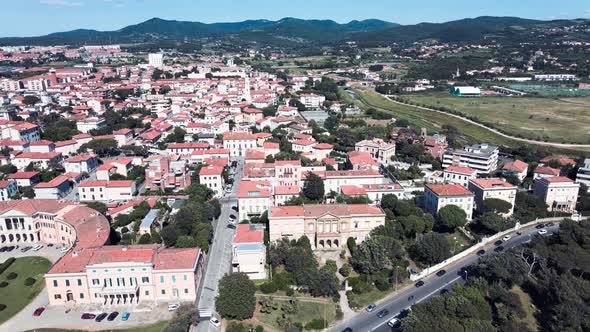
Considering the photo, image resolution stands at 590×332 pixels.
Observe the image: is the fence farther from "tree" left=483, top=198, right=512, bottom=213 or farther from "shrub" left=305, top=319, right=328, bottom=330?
"shrub" left=305, top=319, right=328, bottom=330

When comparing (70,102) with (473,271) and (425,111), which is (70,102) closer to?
(425,111)

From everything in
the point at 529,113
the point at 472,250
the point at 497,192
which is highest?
the point at 529,113

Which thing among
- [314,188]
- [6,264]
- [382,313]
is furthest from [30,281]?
[382,313]

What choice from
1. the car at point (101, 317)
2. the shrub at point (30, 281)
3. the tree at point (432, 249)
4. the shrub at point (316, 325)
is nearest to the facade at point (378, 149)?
the tree at point (432, 249)

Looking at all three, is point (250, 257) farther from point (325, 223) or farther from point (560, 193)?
point (560, 193)

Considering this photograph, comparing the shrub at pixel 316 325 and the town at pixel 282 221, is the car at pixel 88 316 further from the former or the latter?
the shrub at pixel 316 325

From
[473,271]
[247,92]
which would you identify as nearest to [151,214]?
[473,271]
